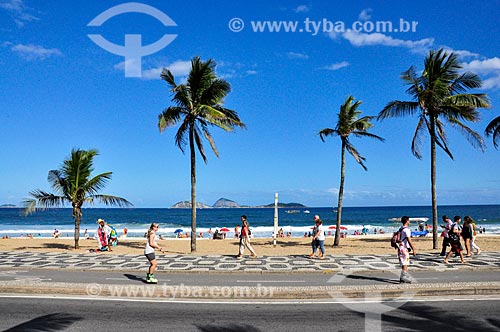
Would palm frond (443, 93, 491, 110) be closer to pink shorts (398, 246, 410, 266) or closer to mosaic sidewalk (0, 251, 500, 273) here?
mosaic sidewalk (0, 251, 500, 273)

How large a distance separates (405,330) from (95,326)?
526 cm

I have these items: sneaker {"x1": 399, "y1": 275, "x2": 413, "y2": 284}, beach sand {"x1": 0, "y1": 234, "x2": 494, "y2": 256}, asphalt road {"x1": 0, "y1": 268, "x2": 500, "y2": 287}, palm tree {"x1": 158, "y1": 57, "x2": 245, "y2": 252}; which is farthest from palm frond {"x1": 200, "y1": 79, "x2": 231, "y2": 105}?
sneaker {"x1": 399, "y1": 275, "x2": 413, "y2": 284}

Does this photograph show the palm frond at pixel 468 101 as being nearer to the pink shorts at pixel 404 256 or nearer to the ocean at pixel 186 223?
the pink shorts at pixel 404 256

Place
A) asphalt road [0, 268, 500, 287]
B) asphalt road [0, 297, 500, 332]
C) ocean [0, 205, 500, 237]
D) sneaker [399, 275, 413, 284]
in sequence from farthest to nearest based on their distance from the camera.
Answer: ocean [0, 205, 500, 237], asphalt road [0, 268, 500, 287], sneaker [399, 275, 413, 284], asphalt road [0, 297, 500, 332]

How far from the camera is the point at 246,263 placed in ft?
53.2

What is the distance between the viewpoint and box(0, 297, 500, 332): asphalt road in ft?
24.2

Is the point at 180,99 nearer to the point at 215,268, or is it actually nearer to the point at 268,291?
the point at 215,268

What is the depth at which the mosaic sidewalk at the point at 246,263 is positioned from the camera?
14453mm

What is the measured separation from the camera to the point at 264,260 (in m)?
A: 17.2

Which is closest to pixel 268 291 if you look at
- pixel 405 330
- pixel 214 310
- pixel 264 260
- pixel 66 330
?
pixel 214 310

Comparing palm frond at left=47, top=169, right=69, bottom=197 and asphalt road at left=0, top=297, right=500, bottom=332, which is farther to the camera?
palm frond at left=47, top=169, right=69, bottom=197

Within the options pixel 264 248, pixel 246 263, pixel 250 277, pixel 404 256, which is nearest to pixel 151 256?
pixel 250 277

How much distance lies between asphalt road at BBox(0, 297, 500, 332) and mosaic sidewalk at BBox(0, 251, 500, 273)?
487 centimetres

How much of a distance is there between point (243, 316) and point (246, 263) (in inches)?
316
